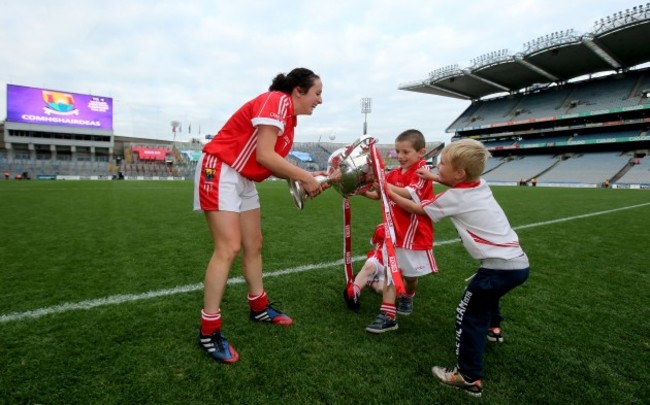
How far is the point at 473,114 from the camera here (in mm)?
58062

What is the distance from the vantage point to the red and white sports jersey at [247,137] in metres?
2.43

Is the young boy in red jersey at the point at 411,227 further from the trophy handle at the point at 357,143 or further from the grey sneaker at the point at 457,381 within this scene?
the grey sneaker at the point at 457,381

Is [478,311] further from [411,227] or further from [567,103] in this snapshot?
[567,103]

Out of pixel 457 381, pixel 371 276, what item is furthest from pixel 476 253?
pixel 371 276

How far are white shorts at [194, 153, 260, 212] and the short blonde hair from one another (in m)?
1.45

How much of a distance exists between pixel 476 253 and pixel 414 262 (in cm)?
86

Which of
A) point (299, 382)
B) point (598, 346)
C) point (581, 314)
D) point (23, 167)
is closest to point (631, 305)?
point (581, 314)

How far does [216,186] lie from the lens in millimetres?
2512

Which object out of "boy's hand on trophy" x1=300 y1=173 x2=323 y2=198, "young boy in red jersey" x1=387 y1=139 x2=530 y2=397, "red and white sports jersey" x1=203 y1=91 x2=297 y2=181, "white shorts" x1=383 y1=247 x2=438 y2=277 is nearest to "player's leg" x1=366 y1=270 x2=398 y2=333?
"white shorts" x1=383 y1=247 x2=438 y2=277

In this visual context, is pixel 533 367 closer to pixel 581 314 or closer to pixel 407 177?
pixel 581 314

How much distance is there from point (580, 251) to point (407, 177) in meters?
4.42

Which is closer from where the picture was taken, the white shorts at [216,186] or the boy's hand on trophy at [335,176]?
the white shorts at [216,186]

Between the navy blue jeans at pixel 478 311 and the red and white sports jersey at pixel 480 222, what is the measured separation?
0.12 metres

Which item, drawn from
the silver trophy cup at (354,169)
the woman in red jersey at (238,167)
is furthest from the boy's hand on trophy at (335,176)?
the woman in red jersey at (238,167)
